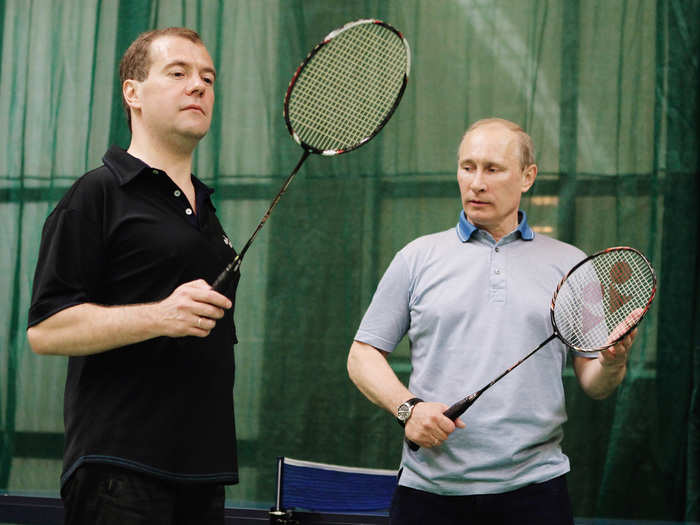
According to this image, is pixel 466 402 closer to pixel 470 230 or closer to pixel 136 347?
pixel 470 230

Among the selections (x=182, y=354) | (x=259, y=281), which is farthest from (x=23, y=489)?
(x=182, y=354)

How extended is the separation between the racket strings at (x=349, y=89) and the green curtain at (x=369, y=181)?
122 cm

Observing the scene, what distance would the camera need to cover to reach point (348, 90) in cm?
214

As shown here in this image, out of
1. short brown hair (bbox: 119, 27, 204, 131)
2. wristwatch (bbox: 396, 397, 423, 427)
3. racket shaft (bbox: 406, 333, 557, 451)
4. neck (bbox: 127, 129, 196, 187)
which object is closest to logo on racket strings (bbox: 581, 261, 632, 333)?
racket shaft (bbox: 406, 333, 557, 451)

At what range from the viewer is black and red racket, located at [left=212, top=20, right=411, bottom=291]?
201 cm

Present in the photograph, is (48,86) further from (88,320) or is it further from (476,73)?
(88,320)

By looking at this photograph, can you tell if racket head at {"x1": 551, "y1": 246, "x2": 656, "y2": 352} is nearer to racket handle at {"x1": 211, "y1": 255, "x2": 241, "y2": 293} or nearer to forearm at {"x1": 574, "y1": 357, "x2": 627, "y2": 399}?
forearm at {"x1": 574, "y1": 357, "x2": 627, "y2": 399}

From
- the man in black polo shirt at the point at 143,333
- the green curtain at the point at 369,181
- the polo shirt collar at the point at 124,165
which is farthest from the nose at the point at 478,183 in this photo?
the green curtain at the point at 369,181

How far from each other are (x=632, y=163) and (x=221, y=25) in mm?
1756

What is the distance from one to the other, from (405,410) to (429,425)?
0.09 meters

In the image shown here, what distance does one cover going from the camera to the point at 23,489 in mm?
3436

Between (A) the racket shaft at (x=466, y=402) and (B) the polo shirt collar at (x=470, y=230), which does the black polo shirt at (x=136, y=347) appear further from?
(B) the polo shirt collar at (x=470, y=230)

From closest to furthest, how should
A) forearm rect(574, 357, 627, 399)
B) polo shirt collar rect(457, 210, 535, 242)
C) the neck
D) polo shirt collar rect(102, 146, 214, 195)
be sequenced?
polo shirt collar rect(102, 146, 214, 195), the neck, forearm rect(574, 357, 627, 399), polo shirt collar rect(457, 210, 535, 242)

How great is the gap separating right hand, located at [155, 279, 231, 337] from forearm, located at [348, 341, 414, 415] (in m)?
0.58
